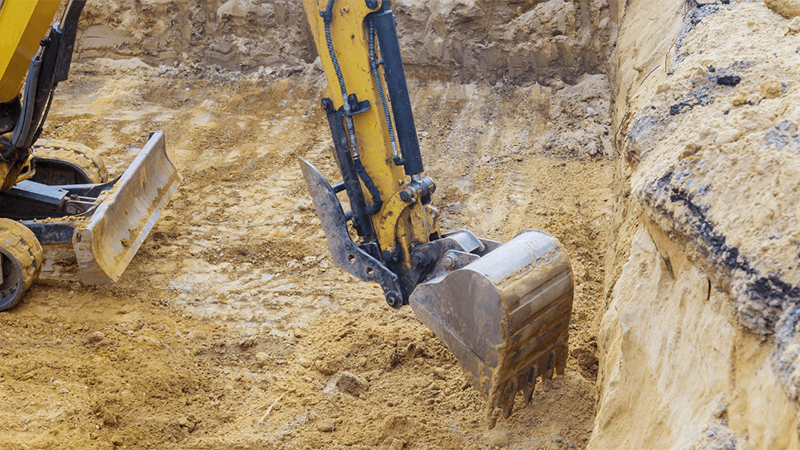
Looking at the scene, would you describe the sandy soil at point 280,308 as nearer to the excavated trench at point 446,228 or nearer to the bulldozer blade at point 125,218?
the excavated trench at point 446,228

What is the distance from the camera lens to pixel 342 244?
3885mm

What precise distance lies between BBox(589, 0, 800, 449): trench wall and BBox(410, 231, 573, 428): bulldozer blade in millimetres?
421

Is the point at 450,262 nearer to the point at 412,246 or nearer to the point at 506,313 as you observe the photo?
the point at 412,246

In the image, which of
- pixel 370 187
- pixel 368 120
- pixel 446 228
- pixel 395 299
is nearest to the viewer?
pixel 368 120

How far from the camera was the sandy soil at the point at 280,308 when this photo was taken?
11.5 feet

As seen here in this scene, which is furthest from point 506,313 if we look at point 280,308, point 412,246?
point 280,308

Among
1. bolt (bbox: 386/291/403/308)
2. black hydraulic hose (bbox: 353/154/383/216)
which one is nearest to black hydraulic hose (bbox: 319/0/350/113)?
black hydraulic hose (bbox: 353/154/383/216)

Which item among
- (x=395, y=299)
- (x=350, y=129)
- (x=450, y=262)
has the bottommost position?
(x=395, y=299)

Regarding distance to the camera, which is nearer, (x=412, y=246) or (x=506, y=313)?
(x=506, y=313)

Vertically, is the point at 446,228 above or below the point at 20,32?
below

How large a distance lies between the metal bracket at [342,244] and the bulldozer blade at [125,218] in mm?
1916

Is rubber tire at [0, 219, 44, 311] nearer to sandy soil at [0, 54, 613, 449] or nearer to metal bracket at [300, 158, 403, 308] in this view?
sandy soil at [0, 54, 613, 449]

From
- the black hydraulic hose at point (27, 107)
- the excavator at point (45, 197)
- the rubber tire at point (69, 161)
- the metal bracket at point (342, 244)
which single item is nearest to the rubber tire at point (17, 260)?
the excavator at point (45, 197)

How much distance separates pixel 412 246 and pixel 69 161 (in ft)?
13.2
